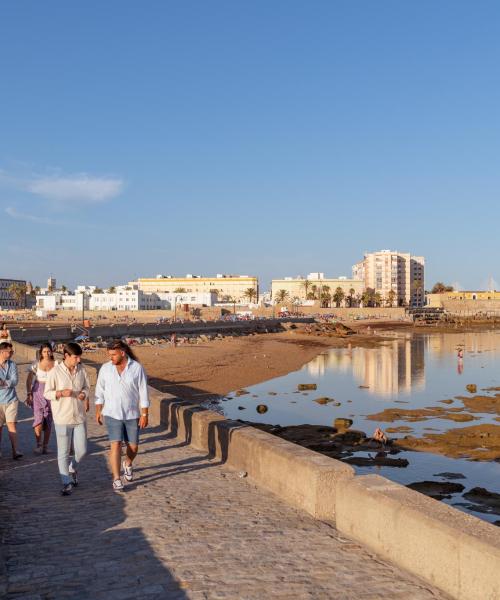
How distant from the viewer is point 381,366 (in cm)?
4303

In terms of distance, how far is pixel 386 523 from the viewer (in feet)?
18.0

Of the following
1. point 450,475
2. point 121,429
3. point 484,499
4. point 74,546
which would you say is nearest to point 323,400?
point 450,475

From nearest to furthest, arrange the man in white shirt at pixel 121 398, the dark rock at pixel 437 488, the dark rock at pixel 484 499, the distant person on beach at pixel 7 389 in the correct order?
the man in white shirt at pixel 121 398
the distant person on beach at pixel 7 389
the dark rock at pixel 484 499
the dark rock at pixel 437 488

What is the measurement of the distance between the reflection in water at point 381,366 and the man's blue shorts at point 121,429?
2289cm

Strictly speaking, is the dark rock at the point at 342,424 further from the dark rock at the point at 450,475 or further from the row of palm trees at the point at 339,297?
the row of palm trees at the point at 339,297

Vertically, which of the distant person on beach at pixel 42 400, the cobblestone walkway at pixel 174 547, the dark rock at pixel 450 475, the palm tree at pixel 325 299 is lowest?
the dark rock at pixel 450 475

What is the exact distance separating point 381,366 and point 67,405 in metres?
37.5

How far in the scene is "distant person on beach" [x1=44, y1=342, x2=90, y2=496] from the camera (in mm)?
7375

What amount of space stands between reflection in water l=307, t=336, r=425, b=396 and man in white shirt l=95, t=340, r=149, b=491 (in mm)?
22924

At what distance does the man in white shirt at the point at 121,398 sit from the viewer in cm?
734

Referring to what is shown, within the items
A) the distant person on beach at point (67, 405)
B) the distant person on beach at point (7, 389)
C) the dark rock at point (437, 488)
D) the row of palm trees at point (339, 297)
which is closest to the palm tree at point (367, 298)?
the row of palm trees at point (339, 297)

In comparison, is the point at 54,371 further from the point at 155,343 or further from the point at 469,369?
the point at 155,343

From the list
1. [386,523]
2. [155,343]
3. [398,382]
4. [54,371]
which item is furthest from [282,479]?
[155,343]

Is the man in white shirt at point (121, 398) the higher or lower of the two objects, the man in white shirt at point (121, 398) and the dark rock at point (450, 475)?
the higher
